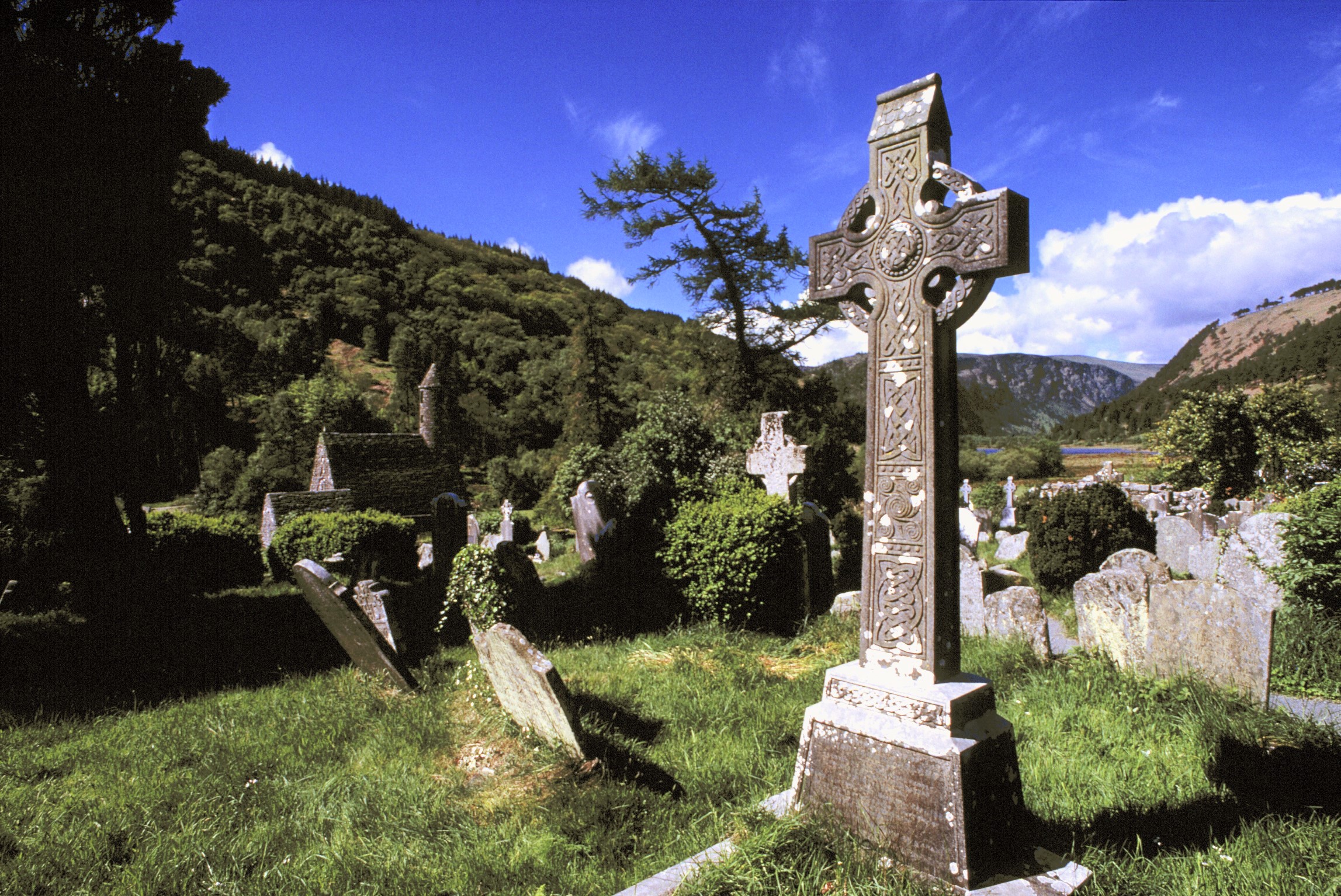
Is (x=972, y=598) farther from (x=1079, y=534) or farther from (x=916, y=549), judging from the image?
(x=916, y=549)

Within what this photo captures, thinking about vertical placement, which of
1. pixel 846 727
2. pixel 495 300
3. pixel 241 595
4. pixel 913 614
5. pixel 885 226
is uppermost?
pixel 495 300

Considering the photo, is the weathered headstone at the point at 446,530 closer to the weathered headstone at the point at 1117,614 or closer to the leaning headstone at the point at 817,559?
the leaning headstone at the point at 817,559

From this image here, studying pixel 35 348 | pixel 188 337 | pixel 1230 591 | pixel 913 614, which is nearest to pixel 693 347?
pixel 188 337

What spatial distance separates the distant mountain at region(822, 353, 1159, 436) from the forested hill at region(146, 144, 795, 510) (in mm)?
13595

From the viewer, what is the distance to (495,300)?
78125 mm

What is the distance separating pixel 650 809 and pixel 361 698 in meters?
3.01

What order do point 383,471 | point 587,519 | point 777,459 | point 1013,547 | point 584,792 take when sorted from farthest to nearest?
point 383,471
point 1013,547
point 587,519
point 777,459
point 584,792

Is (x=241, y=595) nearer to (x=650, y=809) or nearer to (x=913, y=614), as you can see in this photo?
(x=650, y=809)

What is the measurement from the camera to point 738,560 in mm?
7918

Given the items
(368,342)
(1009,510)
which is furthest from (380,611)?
(368,342)

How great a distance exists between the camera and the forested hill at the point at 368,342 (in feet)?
104

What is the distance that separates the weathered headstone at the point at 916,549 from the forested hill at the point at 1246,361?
3168 centimetres

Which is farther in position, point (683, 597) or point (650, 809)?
point (683, 597)

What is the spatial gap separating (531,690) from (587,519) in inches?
246
